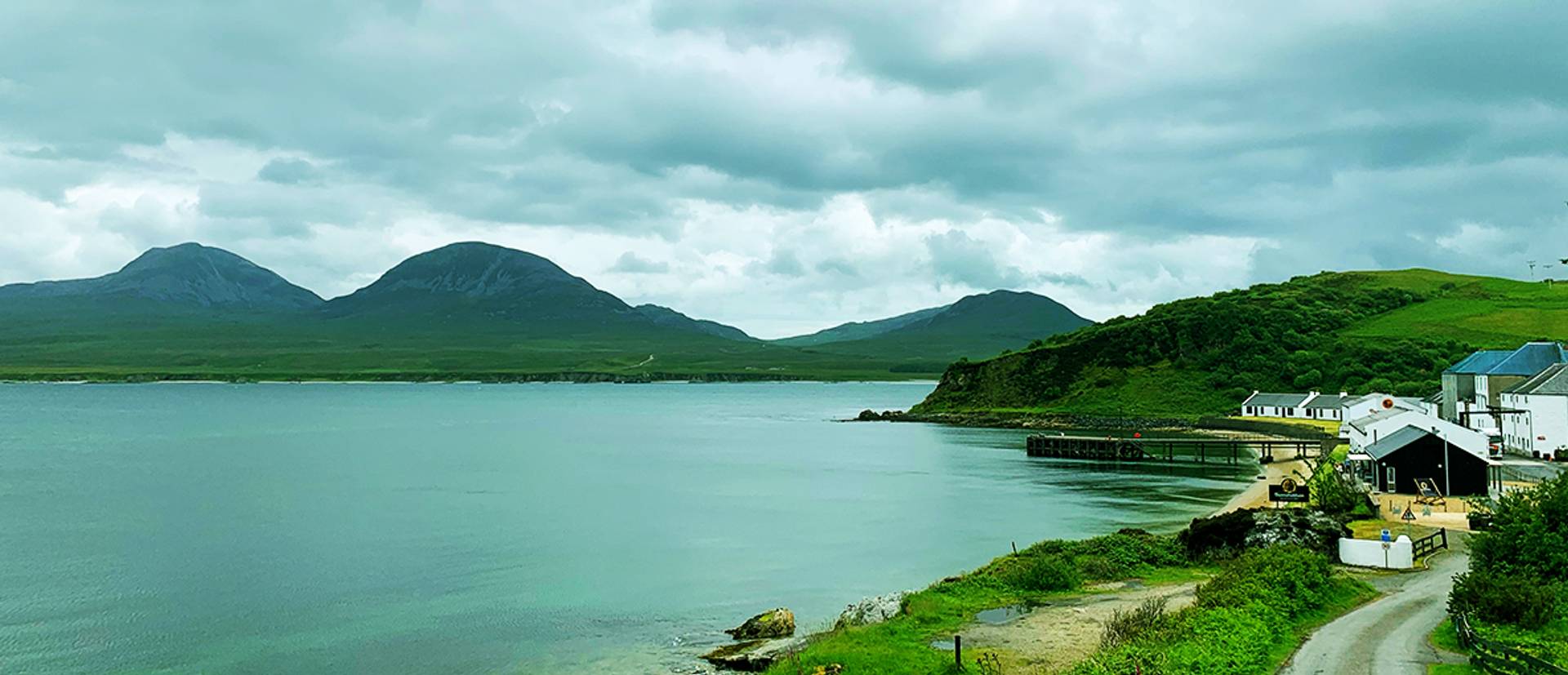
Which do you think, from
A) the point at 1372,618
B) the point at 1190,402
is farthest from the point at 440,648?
the point at 1190,402

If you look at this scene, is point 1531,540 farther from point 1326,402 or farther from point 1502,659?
point 1326,402

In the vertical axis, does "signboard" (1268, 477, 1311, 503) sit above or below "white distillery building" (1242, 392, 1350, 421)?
below

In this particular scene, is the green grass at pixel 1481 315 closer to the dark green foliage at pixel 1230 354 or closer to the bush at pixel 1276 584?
the dark green foliage at pixel 1230 354

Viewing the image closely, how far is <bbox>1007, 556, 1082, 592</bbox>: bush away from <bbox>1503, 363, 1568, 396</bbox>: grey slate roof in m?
41.5

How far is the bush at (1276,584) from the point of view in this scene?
76.4 feet

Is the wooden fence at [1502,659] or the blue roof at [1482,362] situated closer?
the wooden fence at [1502,659]

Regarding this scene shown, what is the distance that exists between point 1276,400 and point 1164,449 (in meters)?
29.0

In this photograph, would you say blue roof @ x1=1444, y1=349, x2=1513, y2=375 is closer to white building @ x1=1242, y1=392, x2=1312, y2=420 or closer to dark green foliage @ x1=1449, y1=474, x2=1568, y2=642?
white building @ x1=1242, y1=392, x2=1312, y2=420

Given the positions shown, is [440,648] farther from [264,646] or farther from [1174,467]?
[1174,467]

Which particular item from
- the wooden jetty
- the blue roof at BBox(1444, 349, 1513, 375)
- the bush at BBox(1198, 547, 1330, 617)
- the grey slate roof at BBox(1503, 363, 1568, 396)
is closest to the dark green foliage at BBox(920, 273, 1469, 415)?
the wooden jetty

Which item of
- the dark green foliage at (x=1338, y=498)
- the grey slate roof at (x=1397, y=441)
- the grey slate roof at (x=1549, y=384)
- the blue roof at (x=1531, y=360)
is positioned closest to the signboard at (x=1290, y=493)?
the dark green foliage at (x=1338, y=498)

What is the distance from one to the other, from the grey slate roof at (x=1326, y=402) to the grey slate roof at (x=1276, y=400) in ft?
5.12

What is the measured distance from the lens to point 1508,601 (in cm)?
2131

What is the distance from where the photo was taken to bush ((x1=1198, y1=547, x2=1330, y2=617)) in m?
23.3
